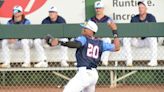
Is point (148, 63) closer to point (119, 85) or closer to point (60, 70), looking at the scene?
point (119, 85)

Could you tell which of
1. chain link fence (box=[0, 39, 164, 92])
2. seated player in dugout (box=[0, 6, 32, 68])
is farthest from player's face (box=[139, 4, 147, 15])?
seated player in dugout (box=[0, 6, 32, 68])

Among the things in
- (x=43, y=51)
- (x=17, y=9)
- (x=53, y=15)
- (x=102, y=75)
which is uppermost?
(x=17, y=9)

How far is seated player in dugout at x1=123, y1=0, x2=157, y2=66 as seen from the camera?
37.9 feet

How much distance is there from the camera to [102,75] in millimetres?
12109

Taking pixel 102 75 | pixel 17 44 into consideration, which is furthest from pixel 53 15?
pixel 102 75

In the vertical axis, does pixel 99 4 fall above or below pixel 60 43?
above

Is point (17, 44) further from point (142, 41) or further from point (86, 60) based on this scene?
point (86, 60)

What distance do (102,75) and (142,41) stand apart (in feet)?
3.55

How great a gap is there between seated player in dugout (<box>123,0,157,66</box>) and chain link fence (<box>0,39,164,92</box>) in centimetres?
10

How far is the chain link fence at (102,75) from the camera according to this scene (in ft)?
38.8

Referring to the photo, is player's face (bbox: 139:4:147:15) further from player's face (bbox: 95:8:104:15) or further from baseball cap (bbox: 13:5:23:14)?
baseball cap (bbox: 13:5:23:14)

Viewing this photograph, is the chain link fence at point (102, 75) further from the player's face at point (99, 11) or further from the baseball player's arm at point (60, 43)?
the baseball player's arm at point (60, 43)

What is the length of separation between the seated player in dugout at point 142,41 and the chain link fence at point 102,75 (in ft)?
0.33

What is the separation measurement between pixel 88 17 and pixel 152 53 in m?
2.03
